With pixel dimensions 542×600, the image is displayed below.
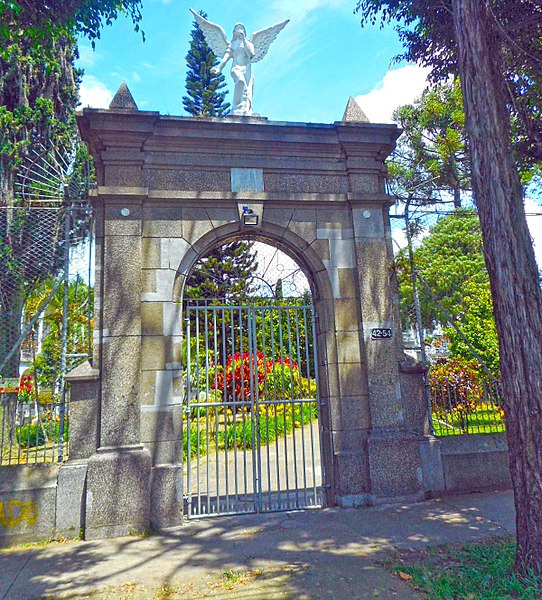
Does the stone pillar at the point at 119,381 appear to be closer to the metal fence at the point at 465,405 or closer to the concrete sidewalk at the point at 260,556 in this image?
the concrete sidewalk at the point at 260,556

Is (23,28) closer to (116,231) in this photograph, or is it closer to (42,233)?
(42,233)

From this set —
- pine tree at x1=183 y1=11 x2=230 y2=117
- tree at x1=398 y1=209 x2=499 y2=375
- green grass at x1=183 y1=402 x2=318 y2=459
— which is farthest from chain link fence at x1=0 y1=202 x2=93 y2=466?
pine tree at x1=183 y1=11 x2=230 y2=117

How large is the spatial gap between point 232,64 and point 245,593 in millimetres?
6854

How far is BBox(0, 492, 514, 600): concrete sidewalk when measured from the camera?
367 cm

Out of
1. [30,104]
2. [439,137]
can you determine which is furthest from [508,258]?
[30,104]

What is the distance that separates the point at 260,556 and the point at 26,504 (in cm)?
265

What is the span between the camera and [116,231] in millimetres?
5734

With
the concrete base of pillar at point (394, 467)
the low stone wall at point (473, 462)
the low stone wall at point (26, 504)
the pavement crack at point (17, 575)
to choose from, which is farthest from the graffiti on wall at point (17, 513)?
the low stone wall at point (473, 462)

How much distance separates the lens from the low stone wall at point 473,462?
6.09 meters

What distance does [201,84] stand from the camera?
2353 centimetres

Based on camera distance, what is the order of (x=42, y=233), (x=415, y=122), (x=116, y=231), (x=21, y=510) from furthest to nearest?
(x=415, y=122)
(x=42, y=233)
(x=116, y=231)
(x=21, y=510)

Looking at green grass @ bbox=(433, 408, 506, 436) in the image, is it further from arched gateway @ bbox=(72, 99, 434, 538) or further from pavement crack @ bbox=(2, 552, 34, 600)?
pavement crack @ bbox=(2, 552, 34, 600)

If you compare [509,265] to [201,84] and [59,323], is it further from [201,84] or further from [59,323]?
[201,84]

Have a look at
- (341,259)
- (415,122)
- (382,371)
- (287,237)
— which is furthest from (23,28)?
(415,122)
